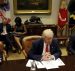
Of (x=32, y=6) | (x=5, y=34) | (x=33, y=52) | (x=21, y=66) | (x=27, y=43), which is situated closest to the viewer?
(x=21, y=66)

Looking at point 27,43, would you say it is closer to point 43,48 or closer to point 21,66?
point 43,48

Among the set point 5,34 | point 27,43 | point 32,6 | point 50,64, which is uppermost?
point 32,6

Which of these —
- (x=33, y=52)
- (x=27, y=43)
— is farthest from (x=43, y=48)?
(x=27, y=43)

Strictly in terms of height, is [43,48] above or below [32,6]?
below

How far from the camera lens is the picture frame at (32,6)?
279 inches

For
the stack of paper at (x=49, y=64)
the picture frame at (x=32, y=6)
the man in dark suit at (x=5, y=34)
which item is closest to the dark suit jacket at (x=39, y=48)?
the stack of paper at (x=49, y=64)

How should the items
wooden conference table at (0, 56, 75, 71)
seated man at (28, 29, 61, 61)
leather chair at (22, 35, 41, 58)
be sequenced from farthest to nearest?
leather chair at (22, 35, 41, 58), seated man at (28, 29, 61, 61), wooden conference table at (0, 56, 75, 71)

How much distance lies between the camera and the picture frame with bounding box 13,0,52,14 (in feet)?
23.2

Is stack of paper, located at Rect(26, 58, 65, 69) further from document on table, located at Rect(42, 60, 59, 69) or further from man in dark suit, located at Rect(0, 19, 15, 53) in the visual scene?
man in dark suit, located at Rect(0, 19, 15, 53)

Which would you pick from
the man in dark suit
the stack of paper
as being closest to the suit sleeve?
the stack of paper

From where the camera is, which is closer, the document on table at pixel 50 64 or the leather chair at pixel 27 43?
the document on table at pixel 50 64

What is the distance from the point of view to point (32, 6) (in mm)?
7207

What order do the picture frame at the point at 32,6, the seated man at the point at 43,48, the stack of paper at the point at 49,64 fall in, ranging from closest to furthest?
the stack of paper at the point at 49,64
the seated man at the point at 43,48
the picture frame at the point at 32,6

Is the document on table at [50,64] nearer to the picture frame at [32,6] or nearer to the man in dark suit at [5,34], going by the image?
the man in dark suit at [5,34]
